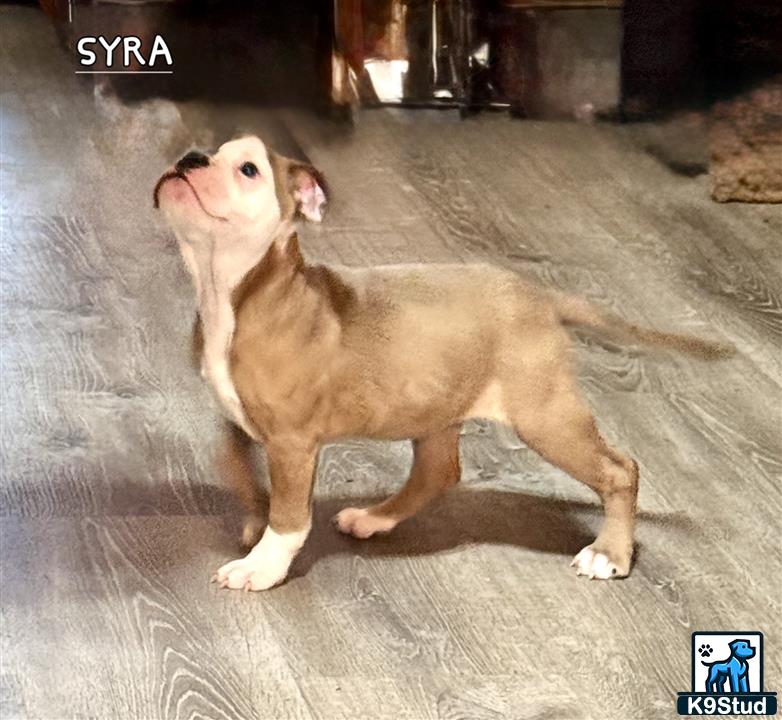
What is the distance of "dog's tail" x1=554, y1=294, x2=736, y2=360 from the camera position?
0.91 meters

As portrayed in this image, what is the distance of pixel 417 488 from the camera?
92 centimetres

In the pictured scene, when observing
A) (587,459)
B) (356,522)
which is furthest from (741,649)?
(356,522)

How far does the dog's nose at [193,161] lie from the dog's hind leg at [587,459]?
0.26 metres

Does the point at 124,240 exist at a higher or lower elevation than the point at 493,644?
higher

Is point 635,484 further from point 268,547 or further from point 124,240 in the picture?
point 124,240

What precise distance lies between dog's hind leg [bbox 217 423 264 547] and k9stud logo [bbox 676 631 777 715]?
294mm

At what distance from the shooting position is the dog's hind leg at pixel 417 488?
0.91 metres

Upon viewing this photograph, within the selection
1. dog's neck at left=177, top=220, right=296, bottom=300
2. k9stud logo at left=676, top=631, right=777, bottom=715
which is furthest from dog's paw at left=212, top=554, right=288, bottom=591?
k9stud logo at left=676, top=631, right=777, bottom=715

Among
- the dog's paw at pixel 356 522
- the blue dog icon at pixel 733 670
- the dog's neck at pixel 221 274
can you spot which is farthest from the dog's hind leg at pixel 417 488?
the blue dog icon at pixel 733 670

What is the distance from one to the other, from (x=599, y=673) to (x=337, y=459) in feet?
0.71

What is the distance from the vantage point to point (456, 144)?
0.93m

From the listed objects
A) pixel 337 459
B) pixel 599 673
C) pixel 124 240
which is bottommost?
pixel 599 673

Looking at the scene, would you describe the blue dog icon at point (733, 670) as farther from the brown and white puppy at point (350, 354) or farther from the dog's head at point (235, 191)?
the dog's head at point (235, 191)

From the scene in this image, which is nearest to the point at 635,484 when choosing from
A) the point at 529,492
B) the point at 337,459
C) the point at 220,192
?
the point at 529,492
